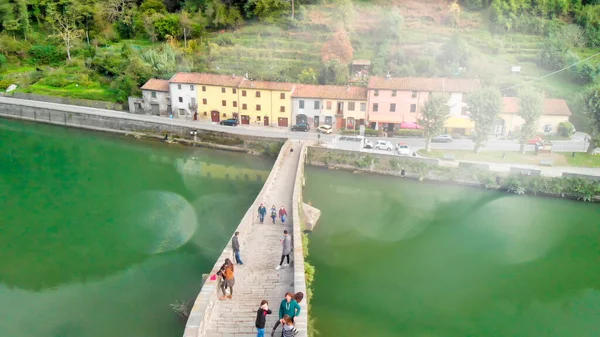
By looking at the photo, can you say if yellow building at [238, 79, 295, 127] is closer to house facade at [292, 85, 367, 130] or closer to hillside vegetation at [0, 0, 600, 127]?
house facade at [292, 85, 367, 130]

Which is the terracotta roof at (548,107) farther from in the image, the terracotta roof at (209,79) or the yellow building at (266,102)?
the terracotta roof at (209,79)

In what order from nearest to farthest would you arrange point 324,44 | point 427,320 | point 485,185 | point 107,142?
point 427,320
point 485,185
point 107,142
point 324,44

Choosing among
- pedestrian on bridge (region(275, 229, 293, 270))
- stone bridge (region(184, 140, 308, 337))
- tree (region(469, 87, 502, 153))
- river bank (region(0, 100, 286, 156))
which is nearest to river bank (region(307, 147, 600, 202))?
tree (region(469, 87, 502, 153))

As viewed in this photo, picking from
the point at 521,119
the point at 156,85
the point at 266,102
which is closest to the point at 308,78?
the point at 266,102

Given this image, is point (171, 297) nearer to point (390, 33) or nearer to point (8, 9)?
point (390, 33)

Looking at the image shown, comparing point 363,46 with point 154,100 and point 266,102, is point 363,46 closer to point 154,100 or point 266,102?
point 266,102

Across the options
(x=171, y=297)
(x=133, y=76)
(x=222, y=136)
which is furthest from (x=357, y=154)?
(x=133, y=76)
